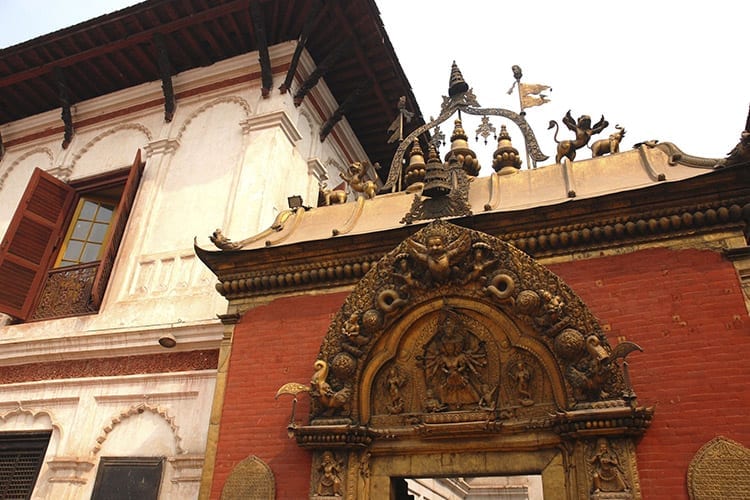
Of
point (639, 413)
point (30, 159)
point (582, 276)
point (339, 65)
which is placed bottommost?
point (639, 413)

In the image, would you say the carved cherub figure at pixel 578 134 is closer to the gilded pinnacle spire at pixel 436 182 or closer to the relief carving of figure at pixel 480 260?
the gilded pinnacle spire at pixel 436 182

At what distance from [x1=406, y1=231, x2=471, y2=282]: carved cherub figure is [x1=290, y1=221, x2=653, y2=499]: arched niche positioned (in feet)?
0.04

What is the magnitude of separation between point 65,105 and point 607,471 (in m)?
12.2

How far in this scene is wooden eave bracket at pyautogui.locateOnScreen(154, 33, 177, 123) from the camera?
36.5ft

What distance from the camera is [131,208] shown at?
34.4ft

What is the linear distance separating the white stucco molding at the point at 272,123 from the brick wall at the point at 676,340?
6.01 metres

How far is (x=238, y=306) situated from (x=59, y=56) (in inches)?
317

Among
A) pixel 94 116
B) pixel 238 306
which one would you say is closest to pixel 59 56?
pixel 94 116

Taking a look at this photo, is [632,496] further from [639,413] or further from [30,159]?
[30,159]

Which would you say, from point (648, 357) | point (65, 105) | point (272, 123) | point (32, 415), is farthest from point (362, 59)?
point (32, 415)

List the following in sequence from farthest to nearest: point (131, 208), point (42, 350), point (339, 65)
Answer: point (339, 65)
point (131, 208)
point (42, 350)

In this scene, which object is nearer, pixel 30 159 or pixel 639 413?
pixel 639 413

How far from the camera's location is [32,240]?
1055 cm

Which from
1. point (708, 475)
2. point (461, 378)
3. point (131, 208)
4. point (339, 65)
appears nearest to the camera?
point (708, 475)
